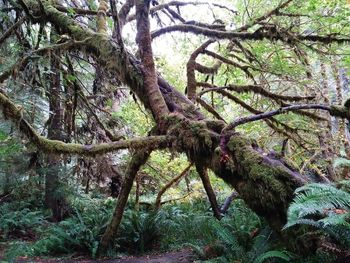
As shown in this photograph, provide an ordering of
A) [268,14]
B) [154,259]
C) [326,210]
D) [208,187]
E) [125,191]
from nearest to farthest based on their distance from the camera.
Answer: [326,210] < [125,191] < [268,14] < [154,259] < [208,187]

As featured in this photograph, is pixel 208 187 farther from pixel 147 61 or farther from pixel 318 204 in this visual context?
pixel 318 204

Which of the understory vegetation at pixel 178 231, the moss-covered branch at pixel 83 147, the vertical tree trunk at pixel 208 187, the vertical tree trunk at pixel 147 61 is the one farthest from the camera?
the vertical tree trunk at pixel 208 187

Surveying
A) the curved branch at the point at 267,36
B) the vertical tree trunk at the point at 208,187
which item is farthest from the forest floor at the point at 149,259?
the curved branch at the point at 267,36

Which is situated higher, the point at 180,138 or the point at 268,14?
the point at 268,14

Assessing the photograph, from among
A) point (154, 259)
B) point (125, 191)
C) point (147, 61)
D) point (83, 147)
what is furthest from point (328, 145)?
point (83, 147)

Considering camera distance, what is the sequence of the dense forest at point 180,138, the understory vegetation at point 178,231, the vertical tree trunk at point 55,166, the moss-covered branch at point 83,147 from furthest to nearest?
the vertical tree trunk at point 55,166
the moss-covered branch at point 83,147
the dense forest at point 180,138
the understory vegetation at point 178,231

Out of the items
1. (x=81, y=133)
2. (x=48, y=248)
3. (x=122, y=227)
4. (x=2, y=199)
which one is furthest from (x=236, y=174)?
(x=2, y=199)

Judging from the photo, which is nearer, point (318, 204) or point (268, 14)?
point (318, 204)

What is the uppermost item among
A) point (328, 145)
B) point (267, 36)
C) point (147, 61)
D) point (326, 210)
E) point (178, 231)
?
point (267, 36)

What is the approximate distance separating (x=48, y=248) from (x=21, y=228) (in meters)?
2.59

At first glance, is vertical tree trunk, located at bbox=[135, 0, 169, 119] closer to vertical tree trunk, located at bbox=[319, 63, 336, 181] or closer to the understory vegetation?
the understory vegetation

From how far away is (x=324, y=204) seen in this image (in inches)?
105

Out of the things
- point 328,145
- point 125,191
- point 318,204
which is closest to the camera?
point 318,204

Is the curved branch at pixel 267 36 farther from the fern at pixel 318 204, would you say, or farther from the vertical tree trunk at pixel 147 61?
the fern at pixel 318 204
